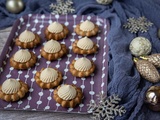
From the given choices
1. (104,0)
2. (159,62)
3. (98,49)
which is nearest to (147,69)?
(159,62)

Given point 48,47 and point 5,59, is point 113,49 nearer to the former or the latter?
point 48,47

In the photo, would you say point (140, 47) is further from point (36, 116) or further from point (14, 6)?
point (14, 6)

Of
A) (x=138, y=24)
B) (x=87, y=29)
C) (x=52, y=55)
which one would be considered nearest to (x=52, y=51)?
(x=52, y=55)

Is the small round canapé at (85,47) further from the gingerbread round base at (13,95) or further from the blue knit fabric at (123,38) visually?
the gingerbread round base at (13,95)

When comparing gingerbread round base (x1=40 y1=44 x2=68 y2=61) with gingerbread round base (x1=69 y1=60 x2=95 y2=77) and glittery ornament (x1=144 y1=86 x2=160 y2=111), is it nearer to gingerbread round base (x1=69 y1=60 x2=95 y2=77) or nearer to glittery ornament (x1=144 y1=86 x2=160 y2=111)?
gingerbread round base (x1=69 y1=60 x2=95 y2=77)

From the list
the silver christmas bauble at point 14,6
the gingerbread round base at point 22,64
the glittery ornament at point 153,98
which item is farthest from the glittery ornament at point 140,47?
the silver christmas bauble at point 14,6

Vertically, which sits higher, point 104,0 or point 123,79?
point 104,0

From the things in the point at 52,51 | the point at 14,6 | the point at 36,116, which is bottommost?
the point at 36,116
